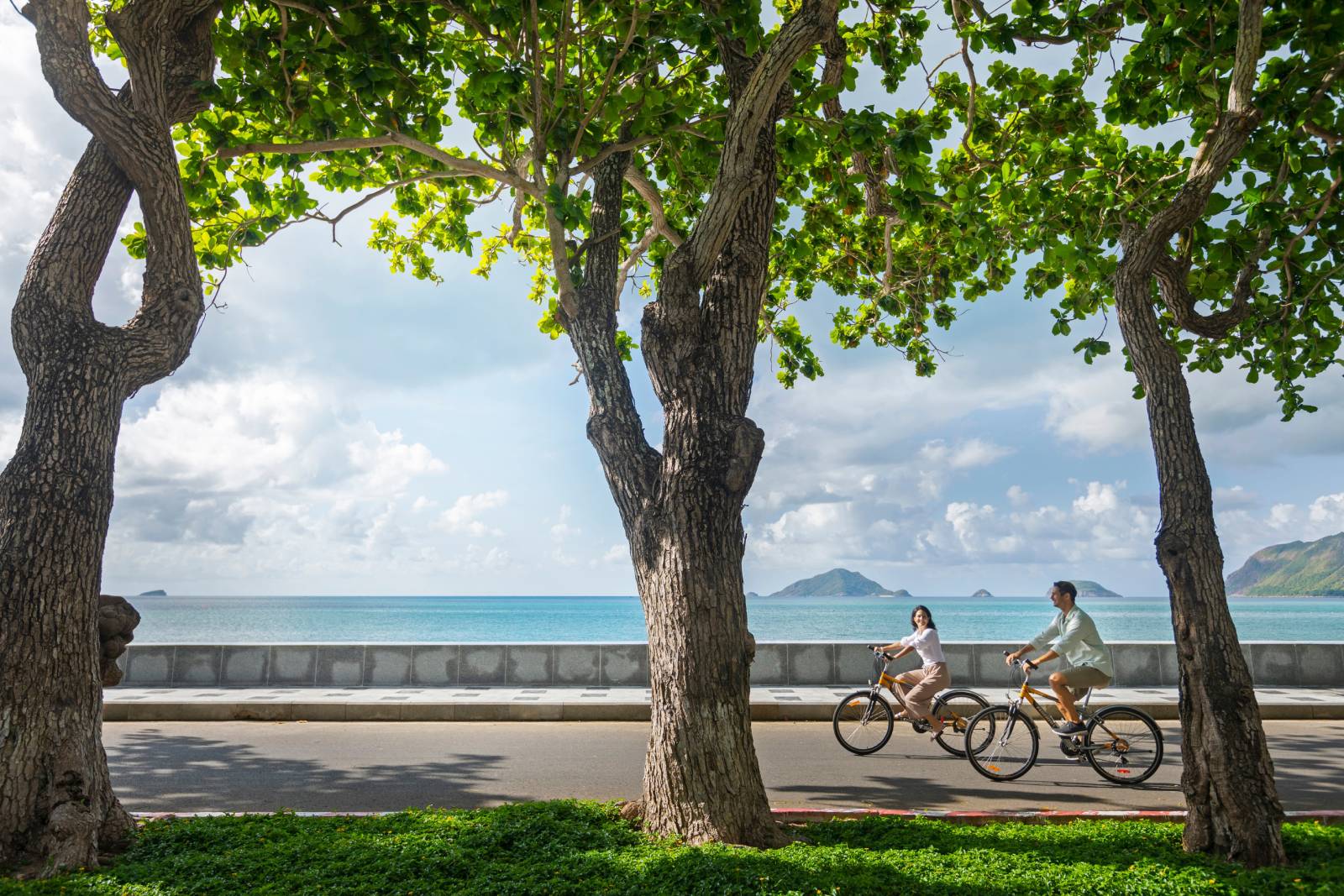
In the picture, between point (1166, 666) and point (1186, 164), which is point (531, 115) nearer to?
point (1186, 164)

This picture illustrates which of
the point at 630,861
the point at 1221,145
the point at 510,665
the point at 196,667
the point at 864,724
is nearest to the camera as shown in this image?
the point at 630,861

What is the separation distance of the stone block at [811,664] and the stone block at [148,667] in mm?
10678

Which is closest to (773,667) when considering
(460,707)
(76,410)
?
(460,707)

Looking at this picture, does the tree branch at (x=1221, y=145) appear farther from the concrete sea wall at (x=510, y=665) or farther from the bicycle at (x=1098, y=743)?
the concrete sea wall at (x=510, y=665)

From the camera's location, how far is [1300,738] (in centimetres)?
1205

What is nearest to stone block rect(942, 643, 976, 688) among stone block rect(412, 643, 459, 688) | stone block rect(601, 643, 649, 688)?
stone block rect(601, 643, 649, 688)

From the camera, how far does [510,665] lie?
16125 mm

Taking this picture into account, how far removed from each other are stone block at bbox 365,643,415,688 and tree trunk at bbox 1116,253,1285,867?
42.4 feet

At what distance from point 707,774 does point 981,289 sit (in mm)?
9804

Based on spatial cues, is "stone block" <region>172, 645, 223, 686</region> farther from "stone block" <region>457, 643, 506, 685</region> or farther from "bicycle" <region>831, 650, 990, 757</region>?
"bicycle" <region>831, 650, 990, 757</region>

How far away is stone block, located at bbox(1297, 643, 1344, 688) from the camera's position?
1636cm

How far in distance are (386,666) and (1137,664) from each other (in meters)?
13.2

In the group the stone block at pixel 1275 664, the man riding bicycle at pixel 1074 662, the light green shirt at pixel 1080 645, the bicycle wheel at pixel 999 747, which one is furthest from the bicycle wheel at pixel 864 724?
the stone block at pixel 1275 664

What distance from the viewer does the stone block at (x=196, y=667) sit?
15.7 meters
